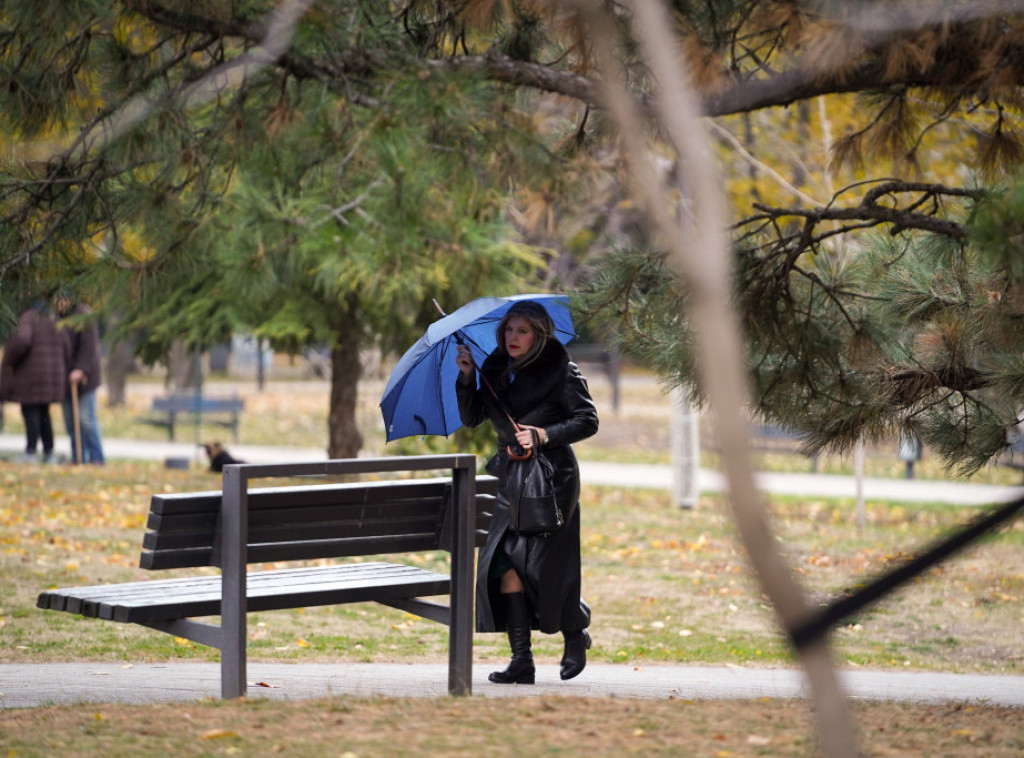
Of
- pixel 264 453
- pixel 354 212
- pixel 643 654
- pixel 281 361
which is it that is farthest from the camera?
pixel 281 361

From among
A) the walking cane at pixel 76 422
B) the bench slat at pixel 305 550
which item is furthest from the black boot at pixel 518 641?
the walking cane at pixel 76 422

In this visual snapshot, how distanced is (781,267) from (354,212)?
4299 millimetres

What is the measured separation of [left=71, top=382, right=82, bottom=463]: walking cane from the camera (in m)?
15.8

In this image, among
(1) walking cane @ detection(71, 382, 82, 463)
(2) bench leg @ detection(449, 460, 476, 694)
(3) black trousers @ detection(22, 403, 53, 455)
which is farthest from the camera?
(3) black trousers @ detection(22, 403, 53, 455)

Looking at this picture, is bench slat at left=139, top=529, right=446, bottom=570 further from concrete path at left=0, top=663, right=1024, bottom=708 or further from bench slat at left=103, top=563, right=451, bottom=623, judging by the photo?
concrete path at left=0, top=663, right=1024, bottom=708

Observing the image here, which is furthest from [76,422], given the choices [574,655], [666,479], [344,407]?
[574,655]

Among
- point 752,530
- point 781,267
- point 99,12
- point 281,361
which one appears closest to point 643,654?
point 781,267

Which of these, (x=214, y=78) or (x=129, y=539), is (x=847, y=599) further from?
(x=129, y=539)

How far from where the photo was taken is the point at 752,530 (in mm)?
2621

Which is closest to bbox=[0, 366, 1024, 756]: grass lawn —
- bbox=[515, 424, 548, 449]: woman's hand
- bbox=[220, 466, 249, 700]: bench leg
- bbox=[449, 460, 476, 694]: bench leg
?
bbox=[220, 466, 249, 700]: bench leg

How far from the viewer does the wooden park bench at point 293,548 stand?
5016 millimetres

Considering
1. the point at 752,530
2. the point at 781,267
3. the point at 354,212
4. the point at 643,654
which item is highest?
the point at 354,212

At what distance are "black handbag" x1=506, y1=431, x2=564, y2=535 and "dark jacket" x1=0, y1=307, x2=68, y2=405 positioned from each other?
1131 centimetres

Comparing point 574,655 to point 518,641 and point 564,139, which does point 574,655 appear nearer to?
point 518,641
